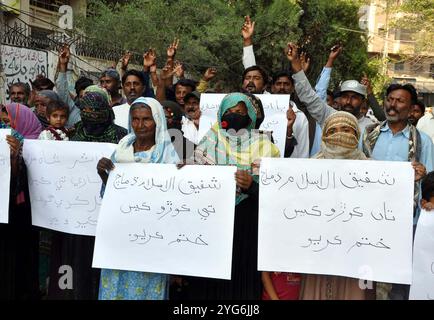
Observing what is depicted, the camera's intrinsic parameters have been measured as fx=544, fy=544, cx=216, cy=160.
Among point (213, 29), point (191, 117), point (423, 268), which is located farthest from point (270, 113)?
point (213, 29)

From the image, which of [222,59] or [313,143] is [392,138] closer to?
[313,143]

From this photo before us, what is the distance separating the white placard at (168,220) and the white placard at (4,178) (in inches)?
27.6

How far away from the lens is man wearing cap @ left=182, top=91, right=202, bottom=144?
4871 millimetres

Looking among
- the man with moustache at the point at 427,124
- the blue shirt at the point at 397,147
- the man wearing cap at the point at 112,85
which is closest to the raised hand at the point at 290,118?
the blue shirt at the point at 397,147

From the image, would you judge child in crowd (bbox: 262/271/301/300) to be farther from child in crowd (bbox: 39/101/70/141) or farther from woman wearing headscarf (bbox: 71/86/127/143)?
child in crowd (bbox: 39/101/70/141)

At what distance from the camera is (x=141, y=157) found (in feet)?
10.5

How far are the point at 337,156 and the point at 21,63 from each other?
7.60 metres

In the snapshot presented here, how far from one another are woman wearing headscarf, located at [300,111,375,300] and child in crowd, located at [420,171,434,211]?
13.8 inches

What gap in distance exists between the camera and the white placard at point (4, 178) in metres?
3.39

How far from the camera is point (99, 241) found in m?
3.11

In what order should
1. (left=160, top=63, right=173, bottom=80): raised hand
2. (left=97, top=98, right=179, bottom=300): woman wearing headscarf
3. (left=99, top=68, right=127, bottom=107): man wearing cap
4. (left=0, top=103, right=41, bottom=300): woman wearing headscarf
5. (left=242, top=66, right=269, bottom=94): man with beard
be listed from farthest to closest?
(left=160, top=63, right=173, bottom=80): raised hand, (left=99, top=68, right=127, bottom=107): man wearing cap, (left=242, top=66, right=269, bottom=94): man with beard, (left=0, top=103, right=41, bottom=300): woman wearing headscarf, (left=97, top=98, right=179, bottom=300): woman wearing headscarf

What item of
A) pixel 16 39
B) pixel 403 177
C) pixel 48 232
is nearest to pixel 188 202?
pixel 403 177

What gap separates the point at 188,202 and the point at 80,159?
88cm

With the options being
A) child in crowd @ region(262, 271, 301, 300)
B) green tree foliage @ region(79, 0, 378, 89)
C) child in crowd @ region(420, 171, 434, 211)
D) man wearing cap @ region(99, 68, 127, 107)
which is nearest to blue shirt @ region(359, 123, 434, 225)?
child in crowd @ region(420, 171, 434, 211)
